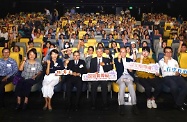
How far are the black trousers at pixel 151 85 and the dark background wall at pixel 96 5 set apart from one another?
15.9 m

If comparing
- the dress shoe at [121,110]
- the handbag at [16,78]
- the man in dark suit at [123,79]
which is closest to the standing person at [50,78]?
the handbag at [16,78]

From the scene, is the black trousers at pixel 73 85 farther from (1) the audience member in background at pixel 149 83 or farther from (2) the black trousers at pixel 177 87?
(2) the black trousers at pixel 177 87

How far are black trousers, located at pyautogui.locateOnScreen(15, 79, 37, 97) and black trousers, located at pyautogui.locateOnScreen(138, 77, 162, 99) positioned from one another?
2426 mm

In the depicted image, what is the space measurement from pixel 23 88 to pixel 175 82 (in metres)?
3.29

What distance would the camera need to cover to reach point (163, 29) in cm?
1409

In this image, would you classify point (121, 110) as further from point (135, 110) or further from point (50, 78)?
point (50, 78)

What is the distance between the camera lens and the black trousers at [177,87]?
5641 mm

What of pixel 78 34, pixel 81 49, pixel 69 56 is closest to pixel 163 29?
pixel 78 34

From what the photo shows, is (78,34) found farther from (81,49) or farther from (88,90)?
(88,90)

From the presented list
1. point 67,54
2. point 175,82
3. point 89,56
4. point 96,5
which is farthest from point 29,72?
point 96,5

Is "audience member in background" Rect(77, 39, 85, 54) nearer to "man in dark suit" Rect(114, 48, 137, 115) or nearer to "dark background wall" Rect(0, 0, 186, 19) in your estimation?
"man in dark suit" Rect(114, 48, 137, 115)

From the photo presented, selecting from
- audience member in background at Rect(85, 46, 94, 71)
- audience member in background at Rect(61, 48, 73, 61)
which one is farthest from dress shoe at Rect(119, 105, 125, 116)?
audience member in background at Rect(61, 48, 73, 61)

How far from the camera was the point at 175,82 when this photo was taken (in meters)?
5.82

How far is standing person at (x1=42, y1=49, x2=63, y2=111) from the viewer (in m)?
5.62
